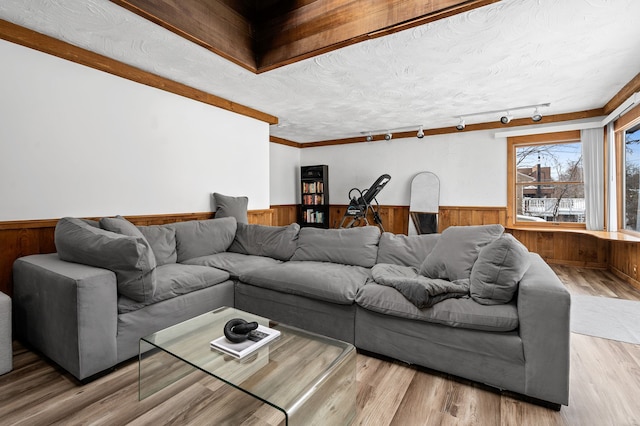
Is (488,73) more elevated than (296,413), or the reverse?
(488,73)

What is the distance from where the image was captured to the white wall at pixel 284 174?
6.81 metres

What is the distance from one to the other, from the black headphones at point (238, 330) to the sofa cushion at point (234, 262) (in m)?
1.15

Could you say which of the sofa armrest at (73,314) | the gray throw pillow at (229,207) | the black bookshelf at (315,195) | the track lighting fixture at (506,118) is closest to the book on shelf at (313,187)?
the black bookshelf at (315,195)

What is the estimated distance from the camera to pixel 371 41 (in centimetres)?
261

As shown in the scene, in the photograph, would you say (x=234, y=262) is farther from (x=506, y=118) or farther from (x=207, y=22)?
(x=506, y=118)

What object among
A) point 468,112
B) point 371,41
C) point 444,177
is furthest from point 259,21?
point 444,177

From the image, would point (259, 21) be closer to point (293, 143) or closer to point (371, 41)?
point (371, 41)

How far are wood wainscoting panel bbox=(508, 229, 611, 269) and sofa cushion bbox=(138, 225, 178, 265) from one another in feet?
17.5

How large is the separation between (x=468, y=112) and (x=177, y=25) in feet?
13.8

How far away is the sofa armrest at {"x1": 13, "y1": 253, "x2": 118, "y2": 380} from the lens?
1815 millimetres

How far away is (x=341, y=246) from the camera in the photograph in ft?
9.73

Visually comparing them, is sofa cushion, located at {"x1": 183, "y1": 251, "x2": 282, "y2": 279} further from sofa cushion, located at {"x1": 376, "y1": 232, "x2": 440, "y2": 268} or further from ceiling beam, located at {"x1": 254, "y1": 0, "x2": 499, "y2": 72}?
ceiling beam, located at {"x1": 254, "y1": 0, "x2": 499, "y2": 72}

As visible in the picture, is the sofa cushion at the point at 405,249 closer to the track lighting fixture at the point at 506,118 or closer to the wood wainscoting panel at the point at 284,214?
the track lighting fixture at the point at 506,118

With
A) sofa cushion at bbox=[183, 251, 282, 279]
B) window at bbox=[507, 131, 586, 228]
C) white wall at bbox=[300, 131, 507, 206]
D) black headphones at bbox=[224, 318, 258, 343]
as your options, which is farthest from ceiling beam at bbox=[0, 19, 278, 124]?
window at bbox=[507, 131, 586, 228]
